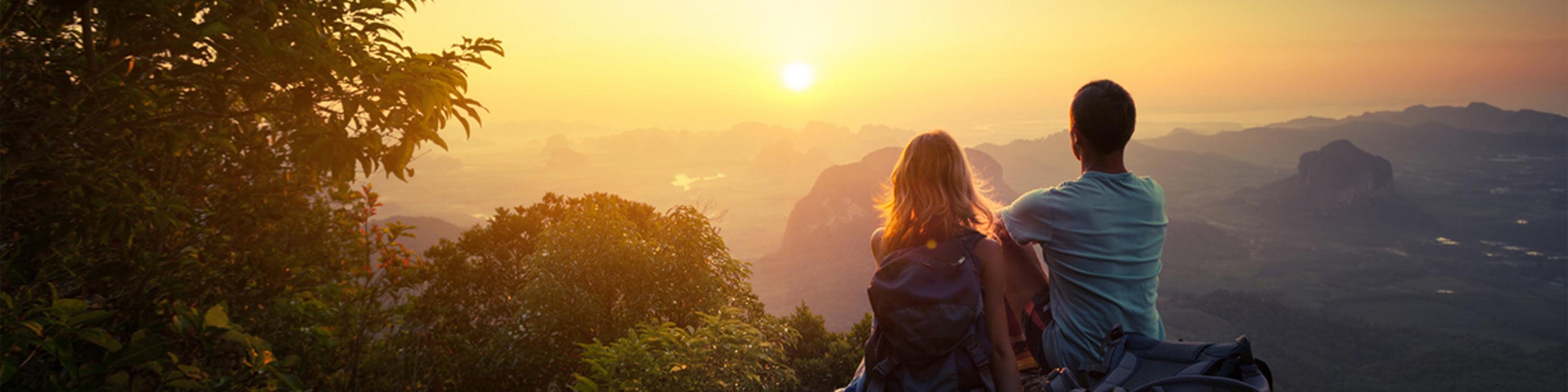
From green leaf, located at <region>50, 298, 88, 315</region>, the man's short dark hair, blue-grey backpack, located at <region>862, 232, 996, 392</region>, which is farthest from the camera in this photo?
blue-grey backpack, located at <region>862, 232, 996, 392</region>

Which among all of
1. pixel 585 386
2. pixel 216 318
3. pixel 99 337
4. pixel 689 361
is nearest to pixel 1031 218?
pixel 216 318

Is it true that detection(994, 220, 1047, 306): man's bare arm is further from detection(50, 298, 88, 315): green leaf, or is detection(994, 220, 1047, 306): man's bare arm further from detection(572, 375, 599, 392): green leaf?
detection(50, 298, 88, 315): green leaf

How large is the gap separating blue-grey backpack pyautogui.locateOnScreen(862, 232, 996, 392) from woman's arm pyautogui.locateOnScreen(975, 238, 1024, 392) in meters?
0.03

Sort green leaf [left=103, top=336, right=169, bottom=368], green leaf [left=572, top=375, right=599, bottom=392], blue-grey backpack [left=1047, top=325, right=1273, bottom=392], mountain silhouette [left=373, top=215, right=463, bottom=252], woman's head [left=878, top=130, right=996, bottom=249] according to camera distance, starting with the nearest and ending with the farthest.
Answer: blue-grey backpack [left=1047, top=325, right=1273, bottom=392]
green leaf [left=103, top=336, right=169, bottom=368]
woman's head [left=878, top=130, right=996, bottom=249]
green leaf [left=572, top=375, right=599, bottom=392]
mountain silhouette [left=373, top=215, right=463, bottom=252]

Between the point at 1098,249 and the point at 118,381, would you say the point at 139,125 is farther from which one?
the point at 1098,249

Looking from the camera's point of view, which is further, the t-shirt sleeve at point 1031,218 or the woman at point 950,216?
the woman at point 950,216

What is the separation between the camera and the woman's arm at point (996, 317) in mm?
3490

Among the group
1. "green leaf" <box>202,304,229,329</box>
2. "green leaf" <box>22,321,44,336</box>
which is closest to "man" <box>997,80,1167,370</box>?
"green leaf" <box>202,304,229,329</box>

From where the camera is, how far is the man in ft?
10.6

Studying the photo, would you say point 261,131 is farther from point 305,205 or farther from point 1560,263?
point 1560,263

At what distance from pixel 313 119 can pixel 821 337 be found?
1180cm

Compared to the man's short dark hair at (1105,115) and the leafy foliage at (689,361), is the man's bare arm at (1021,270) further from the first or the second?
the leafy foliage at (689,361)

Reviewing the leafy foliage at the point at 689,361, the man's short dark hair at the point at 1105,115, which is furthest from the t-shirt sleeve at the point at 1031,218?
the leafy foliage at the point at 689,361

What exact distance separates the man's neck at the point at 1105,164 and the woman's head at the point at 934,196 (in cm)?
60
